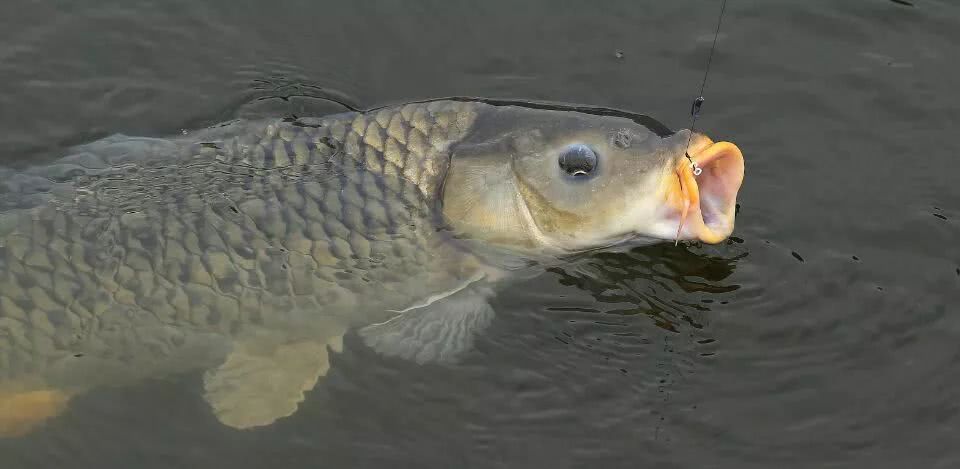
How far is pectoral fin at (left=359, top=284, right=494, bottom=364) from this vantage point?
4.93m

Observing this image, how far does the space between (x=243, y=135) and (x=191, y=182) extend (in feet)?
1.34

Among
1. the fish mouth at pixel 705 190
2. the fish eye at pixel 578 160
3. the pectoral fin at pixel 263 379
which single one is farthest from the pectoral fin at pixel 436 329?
the fish mouth at pixel 705 190

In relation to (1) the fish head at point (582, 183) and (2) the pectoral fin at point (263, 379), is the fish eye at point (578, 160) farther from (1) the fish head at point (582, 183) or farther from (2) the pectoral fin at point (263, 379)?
(2) the pectoral fin at point (263, 379)

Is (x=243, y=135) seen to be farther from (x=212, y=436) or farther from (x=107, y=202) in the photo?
(x=212, y=436)

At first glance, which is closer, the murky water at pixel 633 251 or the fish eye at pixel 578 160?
the murky water at pixel 633 251

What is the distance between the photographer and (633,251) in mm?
5340

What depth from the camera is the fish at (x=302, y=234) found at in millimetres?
4566

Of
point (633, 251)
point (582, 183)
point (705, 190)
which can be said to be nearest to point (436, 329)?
point (582, 183)

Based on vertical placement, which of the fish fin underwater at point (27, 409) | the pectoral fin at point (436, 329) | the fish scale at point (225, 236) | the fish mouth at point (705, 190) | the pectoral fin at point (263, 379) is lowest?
the fish fin underwater at point (27, 409)

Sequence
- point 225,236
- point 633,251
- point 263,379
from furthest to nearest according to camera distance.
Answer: point 633,251 < point 263,379 < point 225,236

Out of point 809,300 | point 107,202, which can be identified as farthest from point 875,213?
point 107,202

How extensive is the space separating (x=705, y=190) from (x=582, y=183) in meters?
0.53

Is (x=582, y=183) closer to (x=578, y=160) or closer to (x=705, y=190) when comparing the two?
(x=578, y=160)

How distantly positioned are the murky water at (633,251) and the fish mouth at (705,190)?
53cm
